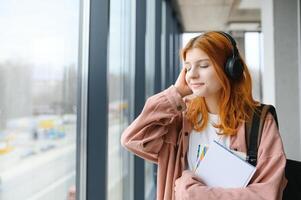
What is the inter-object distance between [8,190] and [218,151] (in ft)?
1.94

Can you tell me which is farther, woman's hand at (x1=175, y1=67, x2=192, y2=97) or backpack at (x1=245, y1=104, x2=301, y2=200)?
woman's hand at (x1=175, y1=67, x2=192, y2=97)

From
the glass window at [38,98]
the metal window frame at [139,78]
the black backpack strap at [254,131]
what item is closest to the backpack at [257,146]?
the black backpack strap at [254,131]

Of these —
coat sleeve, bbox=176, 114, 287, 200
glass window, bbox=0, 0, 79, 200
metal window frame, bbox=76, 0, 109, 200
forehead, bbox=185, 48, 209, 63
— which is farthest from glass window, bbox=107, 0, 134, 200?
coat sleeve, bbox=176, 114, 287, 200

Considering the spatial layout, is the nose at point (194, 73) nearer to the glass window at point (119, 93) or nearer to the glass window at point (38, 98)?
the glass window at point (38, 98)

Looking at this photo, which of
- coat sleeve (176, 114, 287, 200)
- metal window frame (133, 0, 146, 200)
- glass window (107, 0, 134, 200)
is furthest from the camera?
metal window frame (133, 0, 146, 200)

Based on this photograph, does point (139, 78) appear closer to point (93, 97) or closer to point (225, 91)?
point (93, 97)

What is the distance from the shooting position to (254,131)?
2.74ft

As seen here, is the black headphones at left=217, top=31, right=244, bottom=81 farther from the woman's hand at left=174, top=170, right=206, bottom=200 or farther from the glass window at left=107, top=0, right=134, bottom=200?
the glass window at left=107, top=0, right=134, bottom=200

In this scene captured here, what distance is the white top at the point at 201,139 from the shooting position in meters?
0.91

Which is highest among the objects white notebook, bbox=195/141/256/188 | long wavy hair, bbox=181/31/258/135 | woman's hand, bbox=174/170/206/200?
long wavy hair, bbox=181/31/258/135

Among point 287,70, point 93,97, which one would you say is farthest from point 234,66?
point 287,70

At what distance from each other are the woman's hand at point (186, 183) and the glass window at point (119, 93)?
3.07ft

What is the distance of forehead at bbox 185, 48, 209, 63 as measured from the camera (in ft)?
2.92

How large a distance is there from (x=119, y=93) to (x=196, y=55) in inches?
52.2
